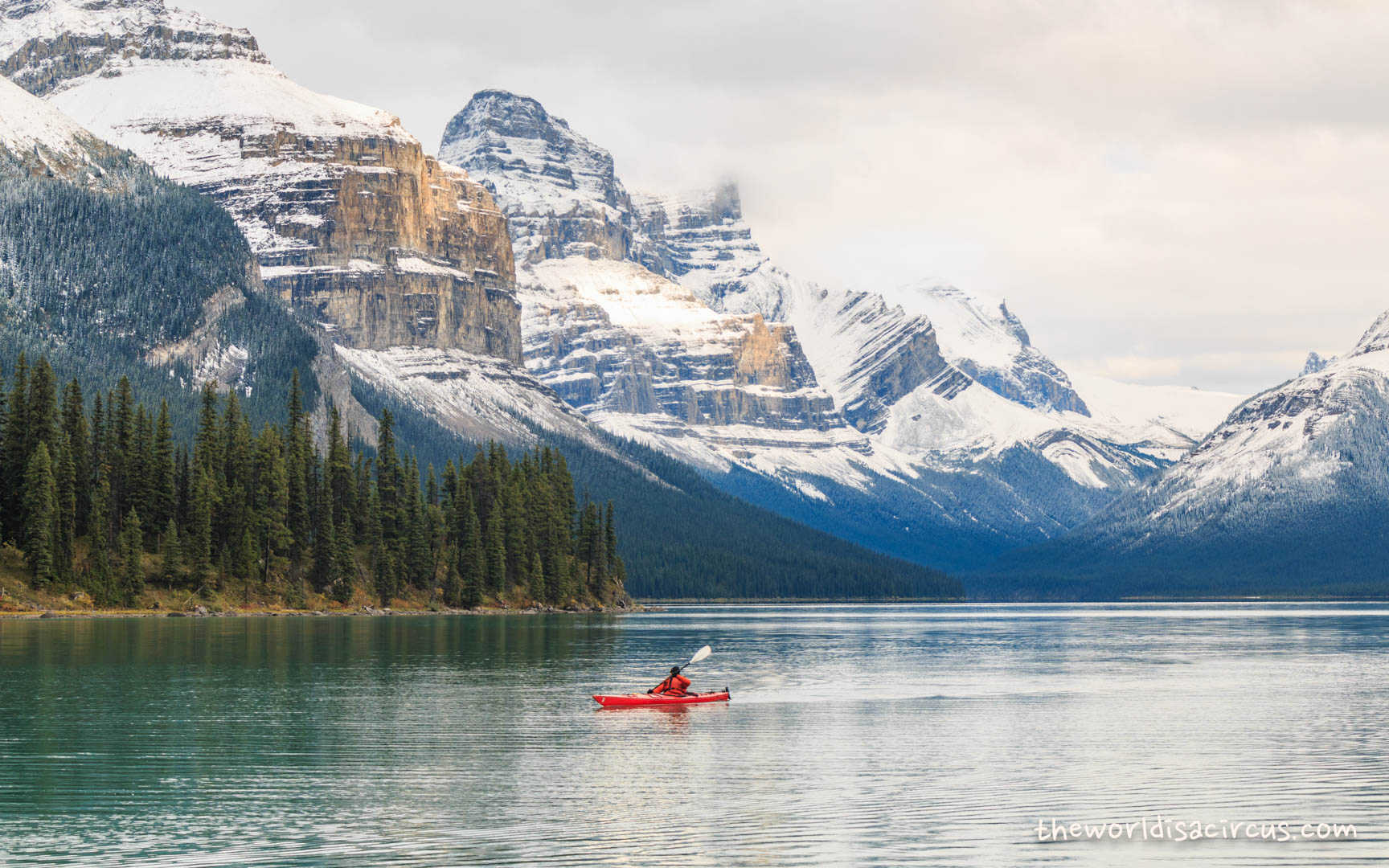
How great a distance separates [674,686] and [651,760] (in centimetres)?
2207

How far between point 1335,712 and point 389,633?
323 feet

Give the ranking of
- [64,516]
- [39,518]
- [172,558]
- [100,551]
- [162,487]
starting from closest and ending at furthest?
[39,518] → [64,516] → [100,551] → [172,558] → [162,487]

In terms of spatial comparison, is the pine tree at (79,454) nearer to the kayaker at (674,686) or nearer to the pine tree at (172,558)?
the pine tree at (172,558)

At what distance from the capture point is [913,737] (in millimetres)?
75688

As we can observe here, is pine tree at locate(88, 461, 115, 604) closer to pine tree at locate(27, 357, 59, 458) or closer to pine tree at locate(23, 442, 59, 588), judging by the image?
pine tree at locate(23, 442, 59, 588)

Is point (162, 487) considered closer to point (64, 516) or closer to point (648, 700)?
point (64, 516)

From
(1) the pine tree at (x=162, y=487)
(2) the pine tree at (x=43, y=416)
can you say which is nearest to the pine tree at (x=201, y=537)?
(1) the pine tree at (x=162, y=487)

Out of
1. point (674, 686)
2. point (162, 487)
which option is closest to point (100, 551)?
point (162, 487)

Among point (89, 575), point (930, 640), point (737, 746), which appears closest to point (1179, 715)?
point (737, 746)

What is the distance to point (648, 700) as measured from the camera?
89500mm

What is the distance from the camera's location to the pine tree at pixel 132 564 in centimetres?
17962

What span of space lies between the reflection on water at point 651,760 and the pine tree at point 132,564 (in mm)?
55023

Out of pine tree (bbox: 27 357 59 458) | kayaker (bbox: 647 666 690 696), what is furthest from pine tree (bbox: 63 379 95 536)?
kayaker (bbox: 647 666 690 696)

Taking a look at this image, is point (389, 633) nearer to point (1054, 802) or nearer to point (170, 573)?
point (170, 573)
